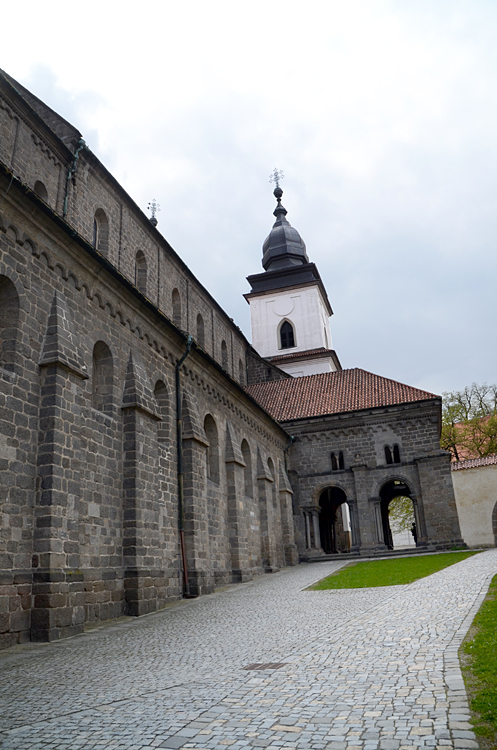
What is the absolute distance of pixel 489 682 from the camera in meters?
5.00

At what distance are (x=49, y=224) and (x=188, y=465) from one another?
7.90 m

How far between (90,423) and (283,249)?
42287mm

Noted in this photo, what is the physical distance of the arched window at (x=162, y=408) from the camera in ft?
54.1

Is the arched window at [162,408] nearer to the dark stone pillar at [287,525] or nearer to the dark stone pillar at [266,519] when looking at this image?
the dark stone pillar at [266,519]

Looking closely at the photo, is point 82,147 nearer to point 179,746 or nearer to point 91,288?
point 91,288

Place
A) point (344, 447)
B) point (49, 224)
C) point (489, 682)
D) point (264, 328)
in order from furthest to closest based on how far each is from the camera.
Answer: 1. point (264, 328)
2. point (344, 447)
3. point (49, 224)
4. point (489, 682)

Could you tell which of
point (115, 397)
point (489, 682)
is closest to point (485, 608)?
point (489, 682)

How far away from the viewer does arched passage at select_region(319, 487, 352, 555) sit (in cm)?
3369

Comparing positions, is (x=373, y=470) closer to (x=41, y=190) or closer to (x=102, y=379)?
(x=102, y=379)

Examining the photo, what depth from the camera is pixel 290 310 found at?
49.7 m

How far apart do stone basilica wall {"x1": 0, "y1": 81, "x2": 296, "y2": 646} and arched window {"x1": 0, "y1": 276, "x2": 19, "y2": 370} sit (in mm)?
21

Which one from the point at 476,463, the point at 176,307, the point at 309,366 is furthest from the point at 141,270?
the point at 309,366

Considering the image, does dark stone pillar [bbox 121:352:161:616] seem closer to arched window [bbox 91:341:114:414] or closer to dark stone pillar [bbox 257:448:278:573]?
arched window [bbox 91:341:114:414]

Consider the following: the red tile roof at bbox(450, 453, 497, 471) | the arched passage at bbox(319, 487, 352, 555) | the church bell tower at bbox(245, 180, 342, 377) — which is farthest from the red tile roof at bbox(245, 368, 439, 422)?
the church bell tower at bbox(245, 180, 342, 377)
